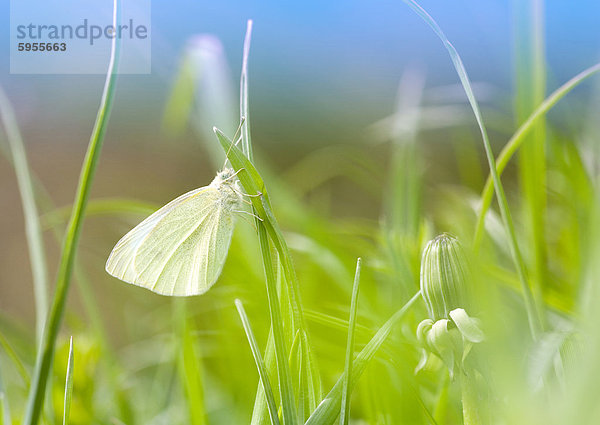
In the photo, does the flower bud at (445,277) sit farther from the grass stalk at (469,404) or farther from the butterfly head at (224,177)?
the butterfly head at (224,177)

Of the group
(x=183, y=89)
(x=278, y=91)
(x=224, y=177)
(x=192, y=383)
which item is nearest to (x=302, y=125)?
(x=278, y=91)

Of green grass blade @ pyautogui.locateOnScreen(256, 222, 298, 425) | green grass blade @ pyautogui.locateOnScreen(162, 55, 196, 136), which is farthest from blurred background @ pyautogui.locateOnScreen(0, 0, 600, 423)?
green grass blade @ pyautogui.locateOnScreen(256, 222, 298, 425)

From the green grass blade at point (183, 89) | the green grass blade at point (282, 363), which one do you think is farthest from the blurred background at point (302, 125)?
the green grass blade at point (282, 363)

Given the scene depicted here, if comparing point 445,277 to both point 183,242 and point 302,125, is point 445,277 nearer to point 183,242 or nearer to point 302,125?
point 183,242

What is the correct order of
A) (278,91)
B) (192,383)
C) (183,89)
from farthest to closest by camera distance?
(278,91) → (183,89) → (192,383)

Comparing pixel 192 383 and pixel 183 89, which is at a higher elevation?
pixel 183 89

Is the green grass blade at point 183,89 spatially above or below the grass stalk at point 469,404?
above
